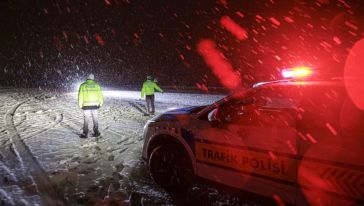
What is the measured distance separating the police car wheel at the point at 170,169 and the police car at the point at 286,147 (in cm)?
1

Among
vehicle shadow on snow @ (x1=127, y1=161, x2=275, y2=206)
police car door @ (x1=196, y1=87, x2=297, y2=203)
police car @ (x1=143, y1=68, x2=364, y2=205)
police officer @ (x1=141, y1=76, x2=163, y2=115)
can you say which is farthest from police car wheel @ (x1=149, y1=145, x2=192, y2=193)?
police officer @ (x1=141, y1=76, x2=163, y2=115)

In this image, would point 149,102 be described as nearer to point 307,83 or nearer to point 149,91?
point 149,91

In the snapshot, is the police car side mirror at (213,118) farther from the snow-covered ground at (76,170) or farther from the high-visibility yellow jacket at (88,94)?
the high-visibility yellow jacket at (88,94)

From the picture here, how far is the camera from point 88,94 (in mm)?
8398

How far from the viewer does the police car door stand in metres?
3.31

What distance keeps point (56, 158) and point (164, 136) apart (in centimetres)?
297

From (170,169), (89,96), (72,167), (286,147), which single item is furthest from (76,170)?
(286,147)

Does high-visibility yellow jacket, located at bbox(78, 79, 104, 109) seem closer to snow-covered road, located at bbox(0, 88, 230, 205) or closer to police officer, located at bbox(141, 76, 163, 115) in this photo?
snow-covered road, located at bbox(0, 88, 230, 205)

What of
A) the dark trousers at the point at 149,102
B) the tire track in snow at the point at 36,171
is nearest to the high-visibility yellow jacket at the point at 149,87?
the dark trousers at the point at 149,102

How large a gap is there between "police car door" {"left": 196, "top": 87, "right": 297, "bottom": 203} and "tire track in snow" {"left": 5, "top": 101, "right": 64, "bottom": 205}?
206 cm

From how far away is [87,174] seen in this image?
5594mm

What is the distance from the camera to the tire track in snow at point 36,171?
178 inches

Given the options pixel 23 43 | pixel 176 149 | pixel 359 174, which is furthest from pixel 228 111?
pixel 23 43

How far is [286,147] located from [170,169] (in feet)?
6.31
